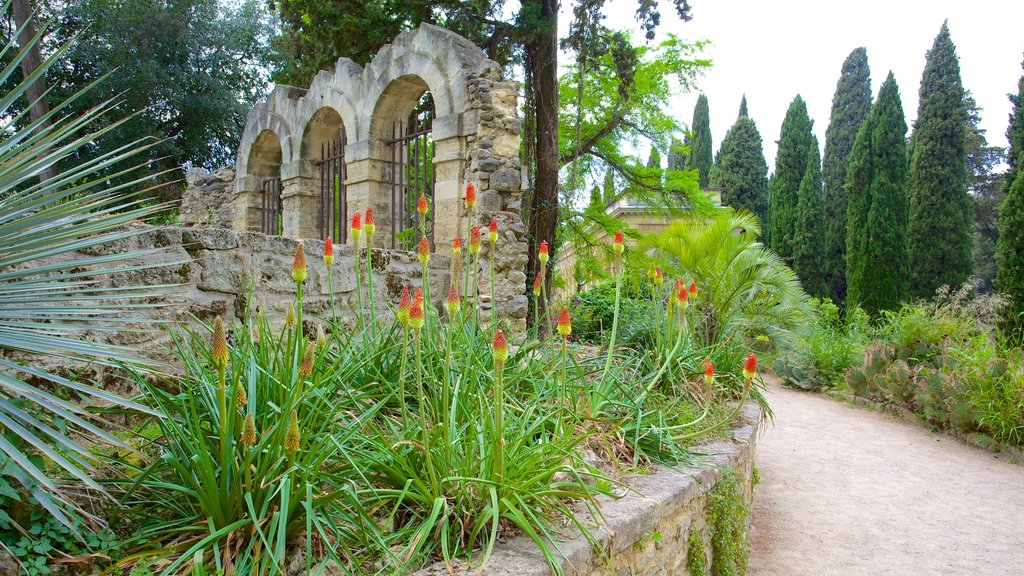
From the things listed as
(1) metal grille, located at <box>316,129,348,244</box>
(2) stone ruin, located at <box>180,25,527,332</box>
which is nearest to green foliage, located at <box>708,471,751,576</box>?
(2) stone ruin, located at <box>180,25,527,332</box>

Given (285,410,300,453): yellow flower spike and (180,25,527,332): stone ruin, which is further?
(180,25,527,332): stone ruin

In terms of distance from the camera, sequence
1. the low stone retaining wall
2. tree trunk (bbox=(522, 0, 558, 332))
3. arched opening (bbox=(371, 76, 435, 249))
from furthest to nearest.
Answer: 1. tree trunk (bbox=(522, 0, 558, 332))
2. arched opening (bbox=(371, 76, 435, 249))
3. the low stone retaining wall

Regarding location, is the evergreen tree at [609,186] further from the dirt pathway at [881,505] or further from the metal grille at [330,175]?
the dirt pathway at [881,505]

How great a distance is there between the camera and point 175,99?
14.5 meters

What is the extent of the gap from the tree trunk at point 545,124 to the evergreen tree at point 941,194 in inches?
455

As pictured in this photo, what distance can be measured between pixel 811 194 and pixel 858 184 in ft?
8.06

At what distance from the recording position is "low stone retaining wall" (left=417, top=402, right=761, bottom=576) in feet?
6.23

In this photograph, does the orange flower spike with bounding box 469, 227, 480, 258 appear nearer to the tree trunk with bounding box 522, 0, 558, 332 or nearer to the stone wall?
the stone wall

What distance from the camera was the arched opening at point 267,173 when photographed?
9562 mm

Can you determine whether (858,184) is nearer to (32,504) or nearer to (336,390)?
(336,390)

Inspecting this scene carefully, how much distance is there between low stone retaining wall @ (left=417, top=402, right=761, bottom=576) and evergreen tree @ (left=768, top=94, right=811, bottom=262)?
17.6 meters

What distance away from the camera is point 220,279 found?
3.34 metres

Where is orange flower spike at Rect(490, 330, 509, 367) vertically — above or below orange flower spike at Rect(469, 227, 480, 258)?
below

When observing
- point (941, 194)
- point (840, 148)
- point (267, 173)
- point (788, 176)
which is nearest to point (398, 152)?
point (267, 173)
